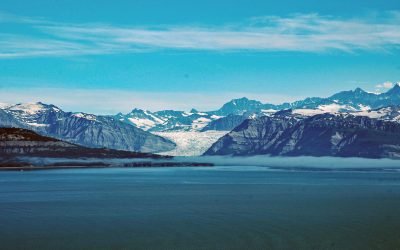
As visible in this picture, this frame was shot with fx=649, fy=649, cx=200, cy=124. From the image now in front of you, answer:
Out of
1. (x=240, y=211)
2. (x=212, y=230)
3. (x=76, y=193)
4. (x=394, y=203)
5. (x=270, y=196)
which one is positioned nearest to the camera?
(x=212, y=230)

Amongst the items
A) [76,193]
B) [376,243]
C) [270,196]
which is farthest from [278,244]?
[76,193]

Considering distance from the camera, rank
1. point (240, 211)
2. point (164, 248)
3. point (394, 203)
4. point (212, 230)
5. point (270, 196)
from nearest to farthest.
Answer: point (164, 248) → point (212, 230) → point (240, 211) → point (394, 203) → point (270, 196)

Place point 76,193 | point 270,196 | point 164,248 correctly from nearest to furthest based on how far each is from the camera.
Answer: point 164,248, point 270,196, point 76,193

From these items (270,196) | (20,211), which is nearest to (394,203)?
(270,196)

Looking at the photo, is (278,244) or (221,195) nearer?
(278,244)

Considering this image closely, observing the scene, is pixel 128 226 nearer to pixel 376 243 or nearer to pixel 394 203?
pixel 376 243

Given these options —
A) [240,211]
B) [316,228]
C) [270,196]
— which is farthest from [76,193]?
[316,228]

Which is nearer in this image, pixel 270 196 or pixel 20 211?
pixel 20 211

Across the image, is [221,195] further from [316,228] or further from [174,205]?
[316,228]

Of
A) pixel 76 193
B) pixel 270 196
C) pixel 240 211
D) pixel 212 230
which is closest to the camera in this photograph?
pixel 212 230
